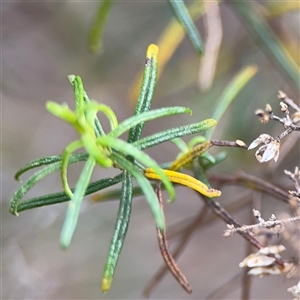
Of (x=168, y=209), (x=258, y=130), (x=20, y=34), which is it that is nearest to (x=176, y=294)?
(x=168, y=209)

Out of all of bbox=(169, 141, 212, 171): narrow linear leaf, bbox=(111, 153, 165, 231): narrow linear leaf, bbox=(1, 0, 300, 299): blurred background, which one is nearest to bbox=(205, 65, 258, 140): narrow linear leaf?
bbox=(169, 141, 212, 171): narrow linear leaf

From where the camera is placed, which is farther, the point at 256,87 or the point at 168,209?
the point at 168,209

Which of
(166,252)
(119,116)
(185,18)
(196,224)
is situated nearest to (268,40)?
(185,18)

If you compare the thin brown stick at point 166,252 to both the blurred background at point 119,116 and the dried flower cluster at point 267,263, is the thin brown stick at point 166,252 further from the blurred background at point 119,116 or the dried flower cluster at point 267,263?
Answer: the blurred background at point 119,116

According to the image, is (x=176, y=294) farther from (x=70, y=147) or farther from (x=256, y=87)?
(x=70, y=147)

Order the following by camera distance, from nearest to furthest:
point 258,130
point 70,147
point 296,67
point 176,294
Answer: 1. point 70,147
2. point 296,67
3. point 258,130
4. point 176,294

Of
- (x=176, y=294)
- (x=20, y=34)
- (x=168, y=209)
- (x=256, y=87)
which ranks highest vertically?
(x=20, y=34)
